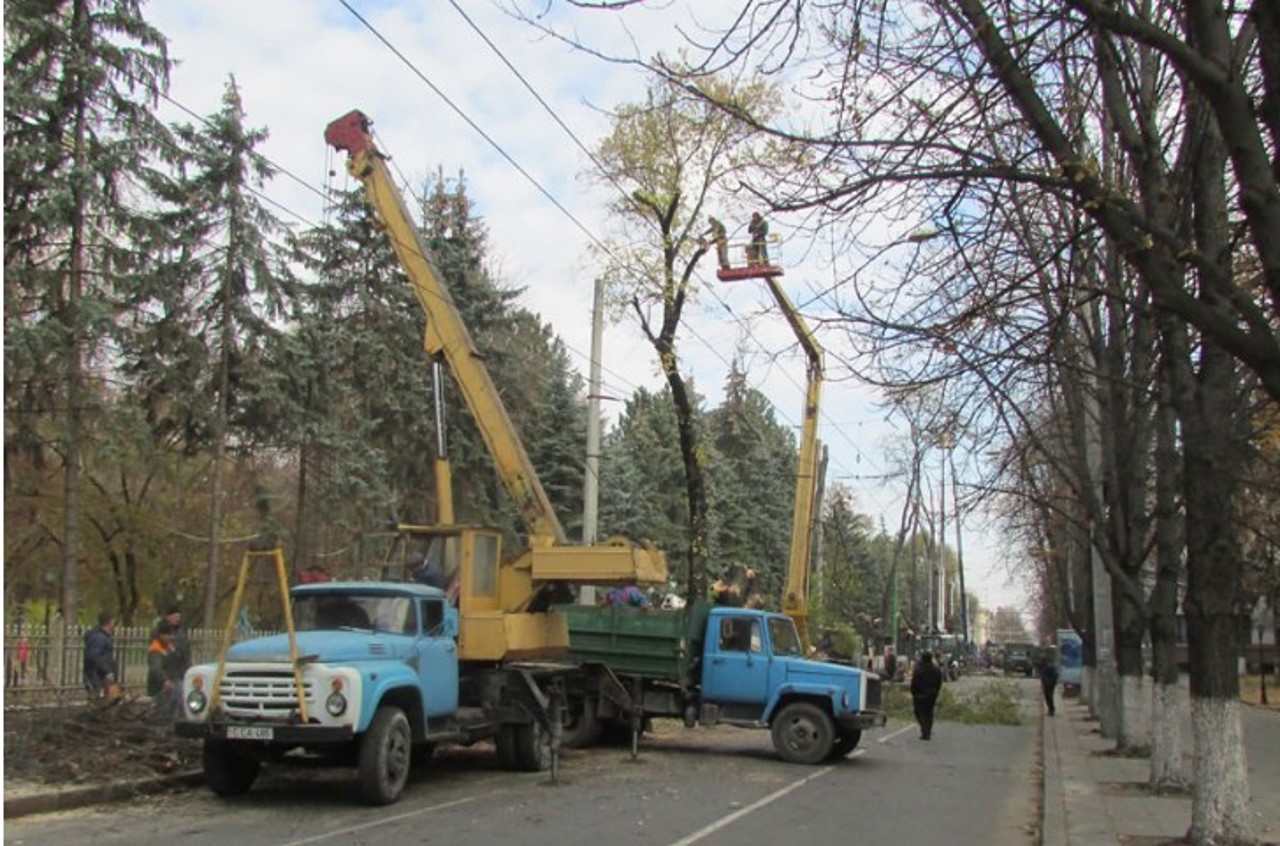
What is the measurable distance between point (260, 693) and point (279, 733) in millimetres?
513

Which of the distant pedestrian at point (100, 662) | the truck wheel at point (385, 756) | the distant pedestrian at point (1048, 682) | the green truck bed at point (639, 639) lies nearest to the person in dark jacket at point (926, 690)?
the green truck bed at point (639, 639)

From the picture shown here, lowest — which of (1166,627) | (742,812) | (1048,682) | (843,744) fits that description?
(1048,682)

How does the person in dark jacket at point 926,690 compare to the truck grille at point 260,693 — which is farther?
the person in dark jacket at point 926,690

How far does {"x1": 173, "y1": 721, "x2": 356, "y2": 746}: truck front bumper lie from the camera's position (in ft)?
37.4

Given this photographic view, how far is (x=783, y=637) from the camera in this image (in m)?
19.4

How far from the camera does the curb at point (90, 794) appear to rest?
1095 centimetres

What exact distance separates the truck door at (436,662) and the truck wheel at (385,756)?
79cm

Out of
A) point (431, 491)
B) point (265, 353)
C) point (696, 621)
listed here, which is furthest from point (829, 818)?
point (431, 491)

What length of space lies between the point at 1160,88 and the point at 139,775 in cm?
1256

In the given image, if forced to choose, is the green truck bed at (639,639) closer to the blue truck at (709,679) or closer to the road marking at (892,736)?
the blue truck at (709,679)

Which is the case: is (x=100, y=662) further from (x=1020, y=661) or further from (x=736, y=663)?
(x=1020, y=661)

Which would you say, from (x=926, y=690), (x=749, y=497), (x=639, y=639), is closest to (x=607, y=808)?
(x=639, y=639)

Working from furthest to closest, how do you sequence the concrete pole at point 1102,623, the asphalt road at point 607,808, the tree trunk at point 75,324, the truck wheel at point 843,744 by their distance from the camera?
the tree trunk at point 75,324, the concrete pole at point 1102,623, the truck wheel at point 843,744, the asphalt road at point 607,808

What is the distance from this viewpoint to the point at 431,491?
3950 cm
